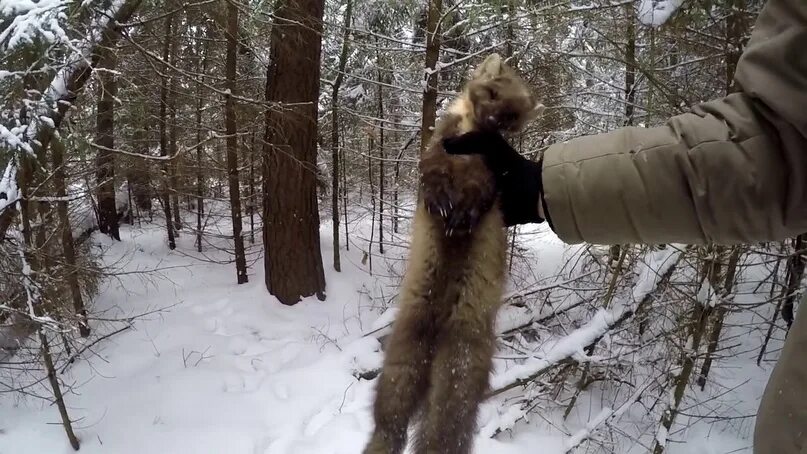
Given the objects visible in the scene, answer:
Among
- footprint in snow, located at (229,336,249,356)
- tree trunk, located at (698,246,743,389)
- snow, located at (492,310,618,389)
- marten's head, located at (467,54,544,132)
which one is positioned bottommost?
footprint in snow, located at (229,336,249,356)

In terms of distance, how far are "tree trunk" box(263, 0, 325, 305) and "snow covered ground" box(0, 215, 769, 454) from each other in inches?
20.8

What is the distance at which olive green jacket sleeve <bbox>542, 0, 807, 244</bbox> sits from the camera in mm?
1127

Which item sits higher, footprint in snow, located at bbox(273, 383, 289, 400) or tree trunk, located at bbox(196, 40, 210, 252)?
tree trunk, located at bbox(196, 40, 210, 252)

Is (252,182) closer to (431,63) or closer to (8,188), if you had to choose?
(431,63)

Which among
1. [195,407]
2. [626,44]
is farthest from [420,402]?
[626,44]

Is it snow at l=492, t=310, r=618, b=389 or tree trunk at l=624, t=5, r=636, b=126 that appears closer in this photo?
snow at l=492, t=310, r=618, b=389

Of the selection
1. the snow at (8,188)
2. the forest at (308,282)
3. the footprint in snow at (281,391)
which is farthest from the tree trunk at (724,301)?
the snow at (8,188)

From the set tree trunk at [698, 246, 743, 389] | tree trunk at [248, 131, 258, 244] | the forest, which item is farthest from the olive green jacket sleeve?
tree trunk at [248, 131, 258, 244]

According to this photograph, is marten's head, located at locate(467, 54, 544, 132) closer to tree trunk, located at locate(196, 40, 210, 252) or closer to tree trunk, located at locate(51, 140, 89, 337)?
tree trunk, located at locate(51, 140, 89, 337)

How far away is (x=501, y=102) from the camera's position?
70.5 inches

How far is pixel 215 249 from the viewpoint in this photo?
514 inches

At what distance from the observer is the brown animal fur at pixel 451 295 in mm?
1710

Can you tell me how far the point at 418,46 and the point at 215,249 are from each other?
7612 millimetres

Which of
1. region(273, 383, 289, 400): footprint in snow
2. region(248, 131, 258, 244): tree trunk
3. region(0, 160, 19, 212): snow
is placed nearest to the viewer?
region(0, 160, 19, 212): snow
